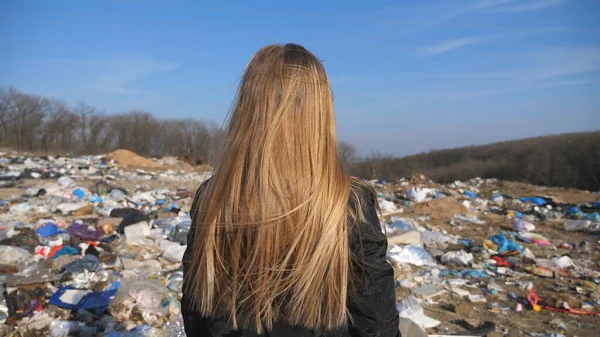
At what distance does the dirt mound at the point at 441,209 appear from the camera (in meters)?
8.59

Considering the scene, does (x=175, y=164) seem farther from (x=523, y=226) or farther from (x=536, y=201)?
(x=523, y=226)

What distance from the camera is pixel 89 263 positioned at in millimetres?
4586

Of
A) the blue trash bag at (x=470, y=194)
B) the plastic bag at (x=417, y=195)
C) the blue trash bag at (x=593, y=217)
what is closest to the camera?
the blue trash bag at (x=593, y=217)

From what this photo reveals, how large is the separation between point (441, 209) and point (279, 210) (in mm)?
8158

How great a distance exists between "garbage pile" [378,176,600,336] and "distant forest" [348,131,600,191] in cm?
1177

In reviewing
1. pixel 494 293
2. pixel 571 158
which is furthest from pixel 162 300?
pixel 571 158

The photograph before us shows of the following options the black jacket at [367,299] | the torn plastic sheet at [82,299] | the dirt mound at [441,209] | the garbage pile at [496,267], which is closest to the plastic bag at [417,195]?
the garbage pile at [496,267]

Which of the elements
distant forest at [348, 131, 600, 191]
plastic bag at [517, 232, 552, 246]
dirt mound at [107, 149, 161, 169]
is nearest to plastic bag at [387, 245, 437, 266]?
plastic bag at [517, 232, 552, 246]

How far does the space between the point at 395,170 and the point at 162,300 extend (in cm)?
2769

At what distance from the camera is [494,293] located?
4.70 meters

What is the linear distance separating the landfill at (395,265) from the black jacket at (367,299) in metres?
0.68

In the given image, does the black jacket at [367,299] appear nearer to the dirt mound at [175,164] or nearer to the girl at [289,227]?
the girl at [289,227]

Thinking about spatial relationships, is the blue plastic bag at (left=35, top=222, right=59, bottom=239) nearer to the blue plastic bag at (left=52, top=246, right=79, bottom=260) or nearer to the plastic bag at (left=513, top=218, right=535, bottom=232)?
the blue plastic bag at (left=52, top=246, right=79, bottom=260)

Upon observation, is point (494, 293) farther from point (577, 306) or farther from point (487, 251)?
point (487, 251)
